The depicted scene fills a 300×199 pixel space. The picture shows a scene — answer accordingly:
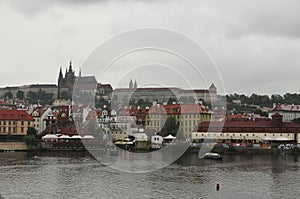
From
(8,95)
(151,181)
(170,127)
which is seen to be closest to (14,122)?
(170,127)

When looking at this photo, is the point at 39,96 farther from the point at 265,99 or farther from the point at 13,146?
the point at 13,146

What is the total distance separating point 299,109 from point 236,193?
224 ft

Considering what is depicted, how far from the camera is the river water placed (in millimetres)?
20953

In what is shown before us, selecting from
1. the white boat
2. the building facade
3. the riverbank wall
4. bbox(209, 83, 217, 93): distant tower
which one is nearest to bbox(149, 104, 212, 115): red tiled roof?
the building facade

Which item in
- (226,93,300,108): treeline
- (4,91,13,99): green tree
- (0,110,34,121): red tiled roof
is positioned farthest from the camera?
(4,91,13,99): green tree

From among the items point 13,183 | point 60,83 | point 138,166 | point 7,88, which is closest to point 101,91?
point 60,83

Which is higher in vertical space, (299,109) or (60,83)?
(60,83)

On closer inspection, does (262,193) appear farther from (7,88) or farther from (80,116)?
(7,88)

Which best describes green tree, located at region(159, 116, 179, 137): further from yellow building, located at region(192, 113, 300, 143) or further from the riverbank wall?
the riverbank wall

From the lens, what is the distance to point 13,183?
2338 centimetres

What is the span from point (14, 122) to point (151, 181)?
3612cm

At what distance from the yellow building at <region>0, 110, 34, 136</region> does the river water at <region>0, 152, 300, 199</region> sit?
79.0ft

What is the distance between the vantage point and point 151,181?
80.7 ft

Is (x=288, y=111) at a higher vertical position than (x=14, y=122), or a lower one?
higher
